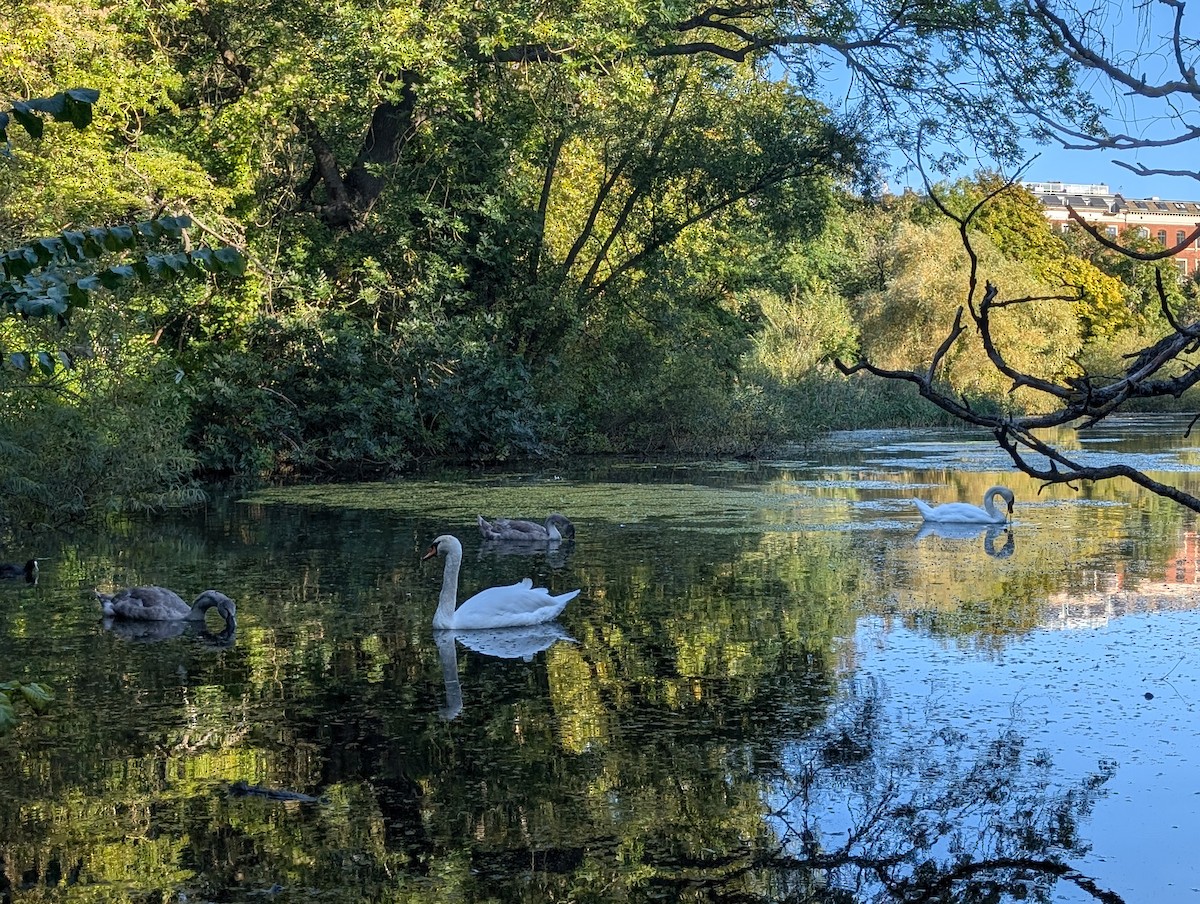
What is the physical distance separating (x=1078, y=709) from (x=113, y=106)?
664 inches

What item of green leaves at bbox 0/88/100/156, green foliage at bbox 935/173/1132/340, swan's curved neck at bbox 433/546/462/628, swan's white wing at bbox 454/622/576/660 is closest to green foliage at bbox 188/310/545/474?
swan's curved neck at bbox 433/546/462/628

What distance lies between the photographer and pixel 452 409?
23.8 m

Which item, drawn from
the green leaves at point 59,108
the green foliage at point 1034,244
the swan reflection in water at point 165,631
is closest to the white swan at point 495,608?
the swan reflection in water at point 165,631

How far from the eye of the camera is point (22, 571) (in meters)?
12.0

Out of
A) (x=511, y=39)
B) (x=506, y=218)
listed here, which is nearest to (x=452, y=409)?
(x=506, y=218)

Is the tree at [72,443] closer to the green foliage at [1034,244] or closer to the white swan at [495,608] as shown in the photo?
the white swan at [495,608]

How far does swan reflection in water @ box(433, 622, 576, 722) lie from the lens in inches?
343

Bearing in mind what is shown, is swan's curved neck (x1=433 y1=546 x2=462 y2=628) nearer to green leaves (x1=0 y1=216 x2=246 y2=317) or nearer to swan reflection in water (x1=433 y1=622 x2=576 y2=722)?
swan reflection in water (x1=433 y1=622 x2=576 y2=722)

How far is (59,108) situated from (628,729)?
14.7 ft

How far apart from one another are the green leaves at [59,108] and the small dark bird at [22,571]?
31.5ft

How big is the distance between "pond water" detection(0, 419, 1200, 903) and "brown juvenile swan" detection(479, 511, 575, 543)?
669 millimetres

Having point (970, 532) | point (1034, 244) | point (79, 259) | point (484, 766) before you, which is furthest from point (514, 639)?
point (1034, 244)

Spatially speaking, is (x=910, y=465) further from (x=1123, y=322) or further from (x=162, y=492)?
(x=1123, y=322)

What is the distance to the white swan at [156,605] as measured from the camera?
32.2 ft
